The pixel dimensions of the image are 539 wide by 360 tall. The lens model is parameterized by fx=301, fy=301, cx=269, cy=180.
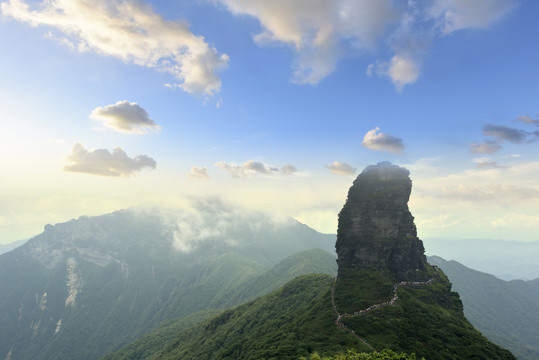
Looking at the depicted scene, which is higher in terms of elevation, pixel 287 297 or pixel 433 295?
pixel 433 295

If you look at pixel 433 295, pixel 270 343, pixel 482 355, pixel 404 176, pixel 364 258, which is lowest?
pixel 270 343

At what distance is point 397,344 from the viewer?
87.4 metres

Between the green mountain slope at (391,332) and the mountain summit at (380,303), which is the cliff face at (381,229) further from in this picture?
the green mountain slope at (391,332)

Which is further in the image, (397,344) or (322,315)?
(322,315)

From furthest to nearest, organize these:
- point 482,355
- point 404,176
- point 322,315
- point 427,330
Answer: point 404,176, point 322,315, point 427,330, point 482,355

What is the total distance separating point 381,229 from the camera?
123125mm

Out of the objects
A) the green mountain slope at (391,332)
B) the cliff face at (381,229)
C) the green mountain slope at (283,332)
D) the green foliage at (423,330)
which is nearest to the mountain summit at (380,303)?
the green mountain slope at (391,332)

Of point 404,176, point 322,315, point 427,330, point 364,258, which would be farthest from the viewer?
point 404,176

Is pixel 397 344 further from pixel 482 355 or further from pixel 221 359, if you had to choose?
pixel 221 359

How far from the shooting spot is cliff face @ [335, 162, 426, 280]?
122062mm

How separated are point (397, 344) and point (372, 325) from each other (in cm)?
957

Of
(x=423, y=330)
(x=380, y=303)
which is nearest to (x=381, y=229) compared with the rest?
(x=380, y=303)


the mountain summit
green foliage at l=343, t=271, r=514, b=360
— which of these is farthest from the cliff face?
green foliage at l=343, t=271, r=514, b=360

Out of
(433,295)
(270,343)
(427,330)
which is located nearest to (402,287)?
(433,295)
